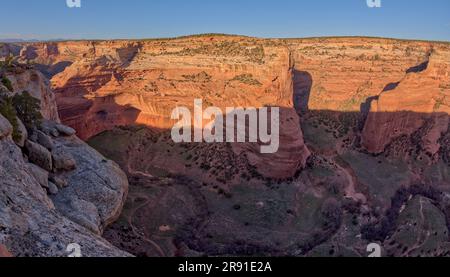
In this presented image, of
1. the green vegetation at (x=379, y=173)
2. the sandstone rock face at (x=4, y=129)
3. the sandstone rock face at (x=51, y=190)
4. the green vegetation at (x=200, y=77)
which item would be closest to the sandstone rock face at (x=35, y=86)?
the sandstone rock face at (x=51, y=190)

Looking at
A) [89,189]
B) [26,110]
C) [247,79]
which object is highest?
[247,79]

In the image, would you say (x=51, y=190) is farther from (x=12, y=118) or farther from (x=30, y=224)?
(x=30, y=224)

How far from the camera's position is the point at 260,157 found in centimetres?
3800

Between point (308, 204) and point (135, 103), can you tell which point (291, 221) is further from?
point (135, 103)

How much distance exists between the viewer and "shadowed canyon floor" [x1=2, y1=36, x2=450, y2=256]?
31.2 m

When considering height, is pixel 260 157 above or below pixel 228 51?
below

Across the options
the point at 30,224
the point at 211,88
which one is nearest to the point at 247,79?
the point at 211,88

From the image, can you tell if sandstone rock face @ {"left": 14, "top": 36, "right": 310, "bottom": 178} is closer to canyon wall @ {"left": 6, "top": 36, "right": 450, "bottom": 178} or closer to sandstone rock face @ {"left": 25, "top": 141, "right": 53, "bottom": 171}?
canyon wall @ {"left": 6, "top": 36, "right": 450, "bottom": 178}

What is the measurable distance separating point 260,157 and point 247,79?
30.8ft

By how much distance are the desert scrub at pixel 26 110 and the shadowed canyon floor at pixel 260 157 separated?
8429 millimetres

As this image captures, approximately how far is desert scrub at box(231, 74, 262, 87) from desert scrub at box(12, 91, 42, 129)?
75.0 feet

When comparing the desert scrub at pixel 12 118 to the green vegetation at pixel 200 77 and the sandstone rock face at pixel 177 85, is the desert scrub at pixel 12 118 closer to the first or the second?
the sandstone rock face at pixel 177 85

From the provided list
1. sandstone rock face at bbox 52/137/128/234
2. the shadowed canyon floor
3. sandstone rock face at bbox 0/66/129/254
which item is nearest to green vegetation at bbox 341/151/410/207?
the shadowed canyon floor
